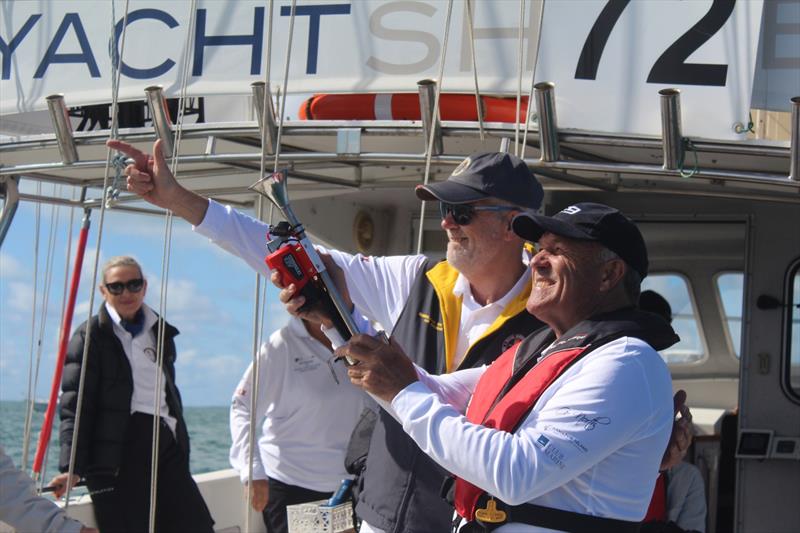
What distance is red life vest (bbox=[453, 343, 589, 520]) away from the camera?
2021 mm

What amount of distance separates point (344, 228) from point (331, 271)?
384 centimetres

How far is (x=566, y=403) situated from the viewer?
1918 millimetres

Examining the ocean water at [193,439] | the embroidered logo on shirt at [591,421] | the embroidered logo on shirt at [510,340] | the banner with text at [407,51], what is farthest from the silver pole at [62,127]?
the ocean water at [193,439]

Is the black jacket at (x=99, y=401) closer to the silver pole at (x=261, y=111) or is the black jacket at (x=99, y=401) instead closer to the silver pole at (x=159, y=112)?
the silver pole at (x=159, y=112)

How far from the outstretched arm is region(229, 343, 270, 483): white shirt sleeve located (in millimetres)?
2681

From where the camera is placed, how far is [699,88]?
3.87 meters

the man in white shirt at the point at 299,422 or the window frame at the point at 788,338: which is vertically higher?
the window frame at the point at 788,338

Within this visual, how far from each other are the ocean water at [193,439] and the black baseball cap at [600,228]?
31.8 m

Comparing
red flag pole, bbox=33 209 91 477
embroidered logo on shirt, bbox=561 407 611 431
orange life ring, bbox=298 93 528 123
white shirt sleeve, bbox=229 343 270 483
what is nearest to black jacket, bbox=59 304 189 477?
white shirt sleeve, bbox=229 343 270 483

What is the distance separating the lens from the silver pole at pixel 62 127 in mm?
4574

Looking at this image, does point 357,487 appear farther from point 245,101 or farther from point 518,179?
point 245,101

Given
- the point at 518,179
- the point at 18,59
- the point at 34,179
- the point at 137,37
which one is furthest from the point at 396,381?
the point at 34,179

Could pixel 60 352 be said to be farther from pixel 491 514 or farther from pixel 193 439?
pixel 193 439

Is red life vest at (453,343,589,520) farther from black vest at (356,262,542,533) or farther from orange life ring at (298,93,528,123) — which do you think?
orange life ring at (298,93,528,123)
